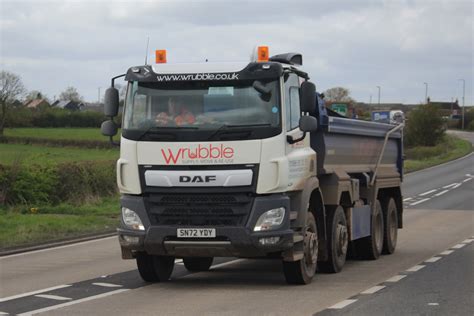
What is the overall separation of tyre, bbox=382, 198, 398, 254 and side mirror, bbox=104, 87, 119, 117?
23.1 feet

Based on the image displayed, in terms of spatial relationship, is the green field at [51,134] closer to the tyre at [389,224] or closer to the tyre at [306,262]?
the tyre at [389,224]

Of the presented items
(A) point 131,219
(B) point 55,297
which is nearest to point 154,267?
(A) point 131,219

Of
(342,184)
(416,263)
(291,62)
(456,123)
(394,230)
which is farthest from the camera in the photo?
(456,123)

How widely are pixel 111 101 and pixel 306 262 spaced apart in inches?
132

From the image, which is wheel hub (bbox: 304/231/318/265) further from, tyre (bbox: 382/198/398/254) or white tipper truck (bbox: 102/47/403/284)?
tyre (bbox: 382/198/398/254)

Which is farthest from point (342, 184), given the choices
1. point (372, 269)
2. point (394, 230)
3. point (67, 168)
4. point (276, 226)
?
point (67, 168)

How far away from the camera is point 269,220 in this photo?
1186 cm

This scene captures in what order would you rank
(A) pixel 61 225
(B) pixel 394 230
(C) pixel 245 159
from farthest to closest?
1. (A) pixel 61 225
2. (B) pixel 394 230
3. (C) pixel 245 159

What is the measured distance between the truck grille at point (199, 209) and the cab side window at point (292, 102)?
1.16 m

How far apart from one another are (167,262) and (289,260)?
2211 millimetres

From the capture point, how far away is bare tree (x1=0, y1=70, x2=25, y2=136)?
78688 mm

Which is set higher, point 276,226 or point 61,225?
point 276,226

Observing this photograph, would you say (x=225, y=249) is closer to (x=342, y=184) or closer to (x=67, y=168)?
(x=342, y=184)

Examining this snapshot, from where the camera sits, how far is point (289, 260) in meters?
12.2
